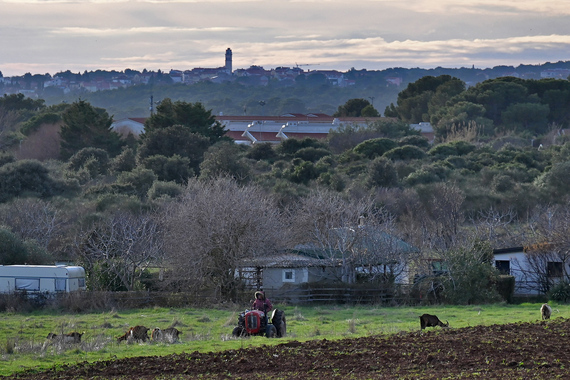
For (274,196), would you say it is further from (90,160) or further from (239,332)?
(239,332)

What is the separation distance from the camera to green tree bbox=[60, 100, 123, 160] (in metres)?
75.8

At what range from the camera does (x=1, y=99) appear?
11444cm

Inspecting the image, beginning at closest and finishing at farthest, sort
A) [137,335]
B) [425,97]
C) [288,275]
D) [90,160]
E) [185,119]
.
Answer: [137,335] → [288,275] → [90,160] → [185,119] → [425,97]

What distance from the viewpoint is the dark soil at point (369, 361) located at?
43.5ft

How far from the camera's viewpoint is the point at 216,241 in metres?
31.5

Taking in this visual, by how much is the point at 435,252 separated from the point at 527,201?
23.8 meters

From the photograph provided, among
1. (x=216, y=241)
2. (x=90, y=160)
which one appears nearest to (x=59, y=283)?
(x=216, y=241)

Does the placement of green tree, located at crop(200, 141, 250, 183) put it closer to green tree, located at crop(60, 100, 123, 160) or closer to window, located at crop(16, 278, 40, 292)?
green tree, located at crop(60, 100, 123, 160)

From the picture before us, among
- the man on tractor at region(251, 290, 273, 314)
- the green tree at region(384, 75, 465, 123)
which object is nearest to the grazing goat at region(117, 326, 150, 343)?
the man on tractor at region(251, 290, 273, 314)

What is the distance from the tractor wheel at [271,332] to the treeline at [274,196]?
11.6 meters

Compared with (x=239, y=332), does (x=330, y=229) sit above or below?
above

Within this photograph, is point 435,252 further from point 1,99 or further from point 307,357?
point 1,99

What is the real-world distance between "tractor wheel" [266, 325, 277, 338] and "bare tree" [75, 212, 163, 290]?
13.3 meters

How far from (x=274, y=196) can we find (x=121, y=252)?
49.6ft
